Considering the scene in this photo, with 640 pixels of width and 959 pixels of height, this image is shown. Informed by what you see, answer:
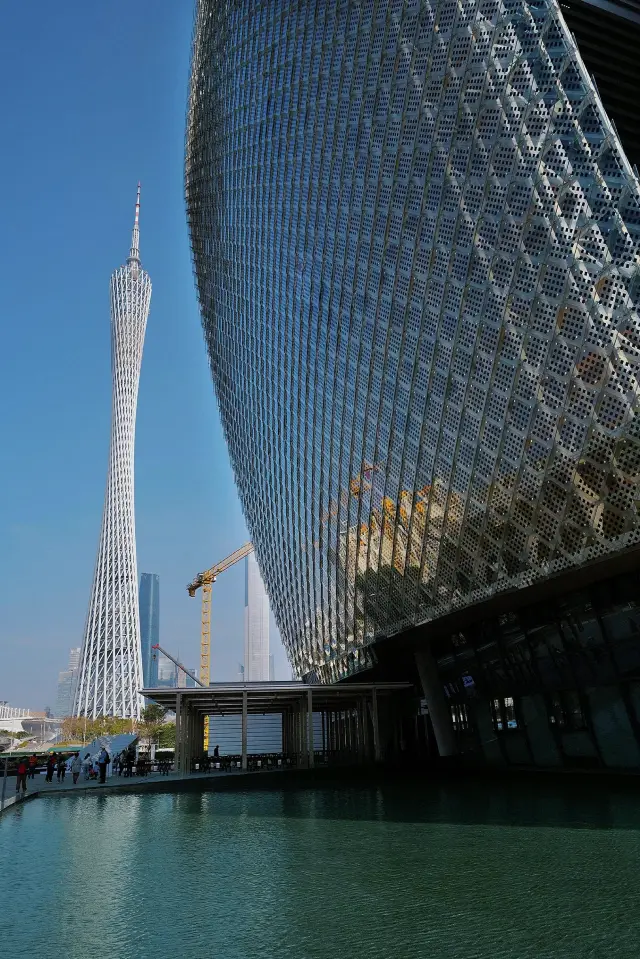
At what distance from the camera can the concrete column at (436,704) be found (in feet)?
116

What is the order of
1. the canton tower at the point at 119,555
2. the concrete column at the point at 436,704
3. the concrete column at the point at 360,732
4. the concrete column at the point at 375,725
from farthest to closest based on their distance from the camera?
the canton tower at the point at 119,555 → the concrete column at the point at 360,732 → the concrete column at the point at 436,704 → the concrete column at the point at 375,725

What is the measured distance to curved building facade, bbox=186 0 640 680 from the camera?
20.1 metres

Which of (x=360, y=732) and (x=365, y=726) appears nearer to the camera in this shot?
(x=365, y=726)

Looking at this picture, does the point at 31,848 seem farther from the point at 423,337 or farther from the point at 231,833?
the point at 423,337

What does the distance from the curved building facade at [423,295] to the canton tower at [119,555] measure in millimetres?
44940

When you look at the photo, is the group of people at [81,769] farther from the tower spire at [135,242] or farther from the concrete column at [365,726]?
the tower spire at [135,242]

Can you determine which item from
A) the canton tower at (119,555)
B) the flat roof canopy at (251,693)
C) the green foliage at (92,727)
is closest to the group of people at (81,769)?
the flat roof canopy at (251,693)

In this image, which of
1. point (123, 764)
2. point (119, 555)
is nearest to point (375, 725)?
point (123, 764)

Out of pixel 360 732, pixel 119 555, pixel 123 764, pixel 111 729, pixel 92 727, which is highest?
pixel 119 555

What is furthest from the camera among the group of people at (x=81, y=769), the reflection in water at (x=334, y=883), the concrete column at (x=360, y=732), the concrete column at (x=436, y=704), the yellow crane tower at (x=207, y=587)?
the yellow crane tower at (x=207, y=587)

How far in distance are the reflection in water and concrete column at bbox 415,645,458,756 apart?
18.6 m

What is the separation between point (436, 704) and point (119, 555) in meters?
63.0

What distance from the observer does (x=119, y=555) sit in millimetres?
91375

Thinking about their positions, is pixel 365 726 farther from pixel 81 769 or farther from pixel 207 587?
pixel 207 587
